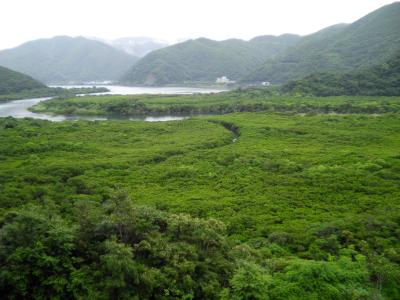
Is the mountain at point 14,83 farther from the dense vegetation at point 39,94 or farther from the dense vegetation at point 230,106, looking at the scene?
the dense vegetation at point 230,106

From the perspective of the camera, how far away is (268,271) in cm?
1959

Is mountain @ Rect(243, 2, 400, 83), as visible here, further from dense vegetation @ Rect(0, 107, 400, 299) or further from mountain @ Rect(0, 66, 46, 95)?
mountain @ Rect(0, 66, 46, 95)

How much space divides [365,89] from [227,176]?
3542 inches

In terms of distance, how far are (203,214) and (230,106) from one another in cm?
8139

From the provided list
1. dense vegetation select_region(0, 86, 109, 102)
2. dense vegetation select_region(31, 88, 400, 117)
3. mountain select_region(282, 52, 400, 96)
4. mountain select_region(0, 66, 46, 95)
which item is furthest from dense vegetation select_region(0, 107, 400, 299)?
mountain select_region(0, 66, 46, 95)

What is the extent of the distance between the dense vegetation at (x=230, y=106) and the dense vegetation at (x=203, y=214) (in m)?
26.4

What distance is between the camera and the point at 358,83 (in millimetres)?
118812

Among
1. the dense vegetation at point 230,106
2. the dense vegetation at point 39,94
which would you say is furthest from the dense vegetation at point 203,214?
the dense vegetation at point 39,94

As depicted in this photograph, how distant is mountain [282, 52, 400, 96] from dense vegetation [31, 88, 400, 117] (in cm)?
906

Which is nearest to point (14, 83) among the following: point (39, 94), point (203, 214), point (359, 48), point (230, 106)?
point (39, 94)

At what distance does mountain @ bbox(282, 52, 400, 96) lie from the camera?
11243 cm

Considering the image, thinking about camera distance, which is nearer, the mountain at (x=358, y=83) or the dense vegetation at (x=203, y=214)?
the dense vegetation at (x=203, y=214)

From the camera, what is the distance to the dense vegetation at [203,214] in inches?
699

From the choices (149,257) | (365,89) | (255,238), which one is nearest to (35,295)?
(149,257)
